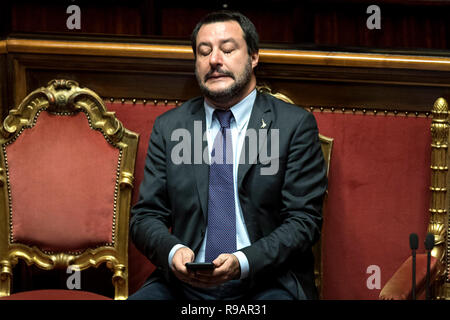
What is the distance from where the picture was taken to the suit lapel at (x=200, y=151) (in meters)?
1.72

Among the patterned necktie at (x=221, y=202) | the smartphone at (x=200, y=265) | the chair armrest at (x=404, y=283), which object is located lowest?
the chair armrest at (x=404, y=283)

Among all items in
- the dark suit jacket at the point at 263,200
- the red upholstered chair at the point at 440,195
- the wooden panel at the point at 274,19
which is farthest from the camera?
the wooden panel at the point at 274,19

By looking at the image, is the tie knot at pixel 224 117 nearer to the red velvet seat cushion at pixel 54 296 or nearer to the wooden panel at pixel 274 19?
the red velvet seat cushion at pixel 54 296

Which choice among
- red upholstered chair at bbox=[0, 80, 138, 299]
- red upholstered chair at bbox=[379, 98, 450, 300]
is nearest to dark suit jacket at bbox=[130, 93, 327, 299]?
red upholstered chair at bbox=[0, 80, 138, 299]

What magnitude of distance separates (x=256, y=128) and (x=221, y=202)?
0.72ft

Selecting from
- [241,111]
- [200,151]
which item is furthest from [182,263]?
[241,111]

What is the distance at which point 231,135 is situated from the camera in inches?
69.8

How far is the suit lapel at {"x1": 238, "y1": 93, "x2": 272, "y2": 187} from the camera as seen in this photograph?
1.72 metres

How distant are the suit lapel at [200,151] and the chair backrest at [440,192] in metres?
0.69

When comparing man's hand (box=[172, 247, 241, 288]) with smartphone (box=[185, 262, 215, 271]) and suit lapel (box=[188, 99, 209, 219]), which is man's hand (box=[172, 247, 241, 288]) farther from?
suit lapel (box=[188, 99, 209, 219])

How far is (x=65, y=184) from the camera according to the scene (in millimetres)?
1975

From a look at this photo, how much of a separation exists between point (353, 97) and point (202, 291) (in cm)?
78

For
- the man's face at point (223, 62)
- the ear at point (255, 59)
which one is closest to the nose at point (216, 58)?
the man's face at point (223, 62)

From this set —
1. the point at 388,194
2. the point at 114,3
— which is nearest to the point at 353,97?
the point at 388,194
